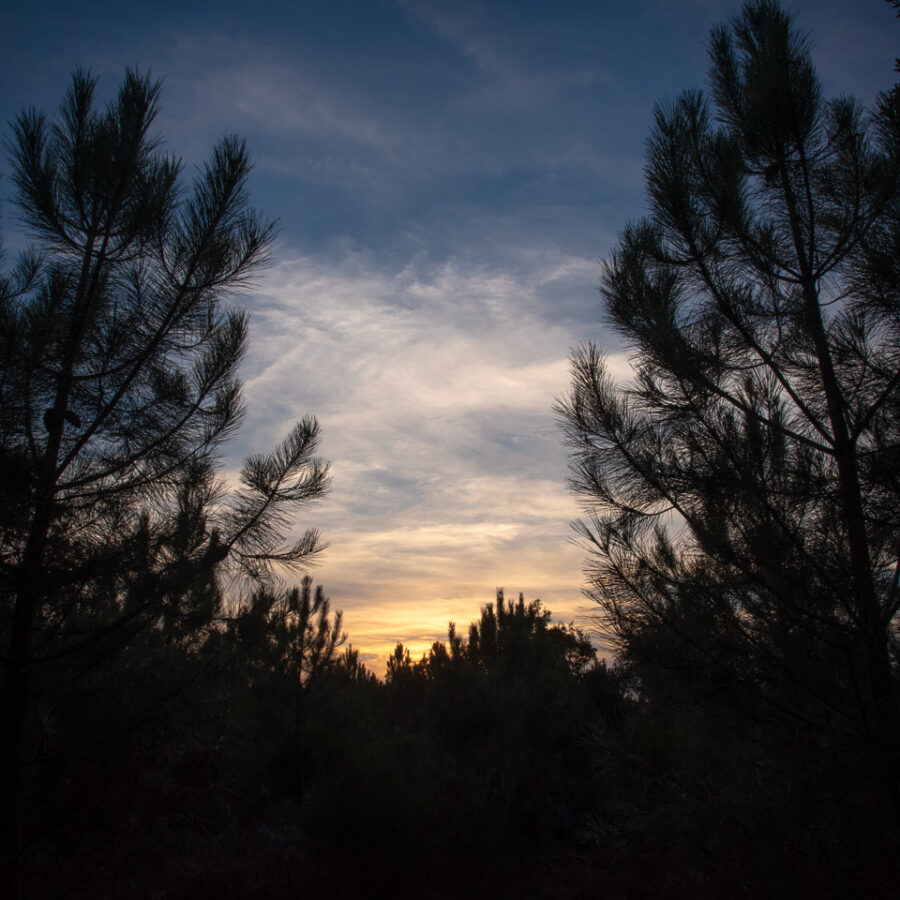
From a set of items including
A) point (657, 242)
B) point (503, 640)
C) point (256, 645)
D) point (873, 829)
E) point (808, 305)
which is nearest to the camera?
point (873, 829)

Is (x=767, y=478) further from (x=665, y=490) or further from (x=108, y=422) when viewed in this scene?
(x=108, y=422)

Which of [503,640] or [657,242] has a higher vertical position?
Result: [657,242]

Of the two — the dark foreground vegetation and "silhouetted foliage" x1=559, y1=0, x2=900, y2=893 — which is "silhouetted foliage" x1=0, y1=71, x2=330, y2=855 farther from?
"silhouetted foliage" x1=559, y1=0, x2=900, y2=893

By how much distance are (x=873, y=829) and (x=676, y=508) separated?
5.77 feet

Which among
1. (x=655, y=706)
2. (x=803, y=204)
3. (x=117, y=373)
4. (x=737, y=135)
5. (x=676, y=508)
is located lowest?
(x=655, y=706)

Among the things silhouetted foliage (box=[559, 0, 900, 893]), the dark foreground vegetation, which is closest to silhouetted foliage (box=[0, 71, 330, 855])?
the dark foreground vegetation

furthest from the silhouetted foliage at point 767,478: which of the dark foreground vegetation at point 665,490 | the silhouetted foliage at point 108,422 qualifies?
the silhouetted foliage at point 108,422

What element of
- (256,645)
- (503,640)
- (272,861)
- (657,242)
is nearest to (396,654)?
(503,640)

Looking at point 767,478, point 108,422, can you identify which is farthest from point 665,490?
point 108,422

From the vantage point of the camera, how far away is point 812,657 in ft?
10.3

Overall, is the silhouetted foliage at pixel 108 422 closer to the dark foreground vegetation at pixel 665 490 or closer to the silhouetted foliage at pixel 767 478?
the dark foreground vegetation at pixel 665 490

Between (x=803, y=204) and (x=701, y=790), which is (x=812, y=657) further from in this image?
(x=803, y=204)

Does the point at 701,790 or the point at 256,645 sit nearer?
the point at 701,790

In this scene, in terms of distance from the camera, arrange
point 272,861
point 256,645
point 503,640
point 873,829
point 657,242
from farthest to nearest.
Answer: point 503,640 < point 272,861 < point 256,645 < point 657,242 < point 873,829
